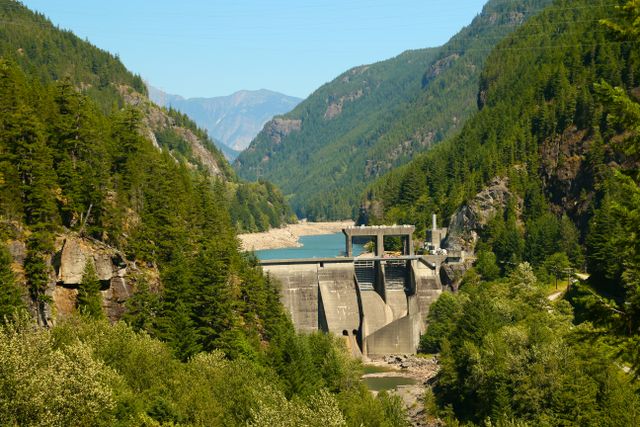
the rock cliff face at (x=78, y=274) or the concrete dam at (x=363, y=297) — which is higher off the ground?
the rock cliff face at (x=78, y=274)

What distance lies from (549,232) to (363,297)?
34438 millimetres

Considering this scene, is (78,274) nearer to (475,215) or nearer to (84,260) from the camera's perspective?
(84,260)

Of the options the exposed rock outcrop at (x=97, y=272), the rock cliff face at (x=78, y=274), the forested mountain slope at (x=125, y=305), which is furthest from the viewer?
the exposed rock outcrop at (x=97, y=272)

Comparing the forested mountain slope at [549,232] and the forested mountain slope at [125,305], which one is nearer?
the forested mountain slope at [549,232]

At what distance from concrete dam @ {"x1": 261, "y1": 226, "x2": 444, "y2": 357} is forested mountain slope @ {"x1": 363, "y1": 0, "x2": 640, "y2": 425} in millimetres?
5673

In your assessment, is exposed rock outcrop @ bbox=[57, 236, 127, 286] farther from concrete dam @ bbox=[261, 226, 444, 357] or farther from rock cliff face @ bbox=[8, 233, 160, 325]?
concrete dam @ bbox=[261, 226, 444, 357]

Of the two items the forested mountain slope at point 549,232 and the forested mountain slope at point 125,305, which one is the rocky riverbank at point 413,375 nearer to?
the forested mountain slope at point 549,232

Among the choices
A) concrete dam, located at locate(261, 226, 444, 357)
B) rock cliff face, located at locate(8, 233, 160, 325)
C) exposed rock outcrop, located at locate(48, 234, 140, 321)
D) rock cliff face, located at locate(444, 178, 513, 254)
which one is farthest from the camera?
rock cliff face, located at locate(444, 178, 513, 254)

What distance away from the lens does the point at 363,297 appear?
12206 cm

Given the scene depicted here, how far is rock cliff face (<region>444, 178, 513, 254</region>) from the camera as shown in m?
148

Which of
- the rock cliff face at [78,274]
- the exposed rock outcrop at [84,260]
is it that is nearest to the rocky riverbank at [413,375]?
the rock cliff face at [78,274]

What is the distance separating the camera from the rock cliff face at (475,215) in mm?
148500

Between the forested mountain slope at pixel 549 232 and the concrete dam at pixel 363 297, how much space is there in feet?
18.6

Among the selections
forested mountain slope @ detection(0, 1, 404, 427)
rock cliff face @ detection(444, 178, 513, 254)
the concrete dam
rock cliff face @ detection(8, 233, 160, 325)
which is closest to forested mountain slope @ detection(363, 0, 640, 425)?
rock cliff face @ detection(444, 178, 513, 254)
